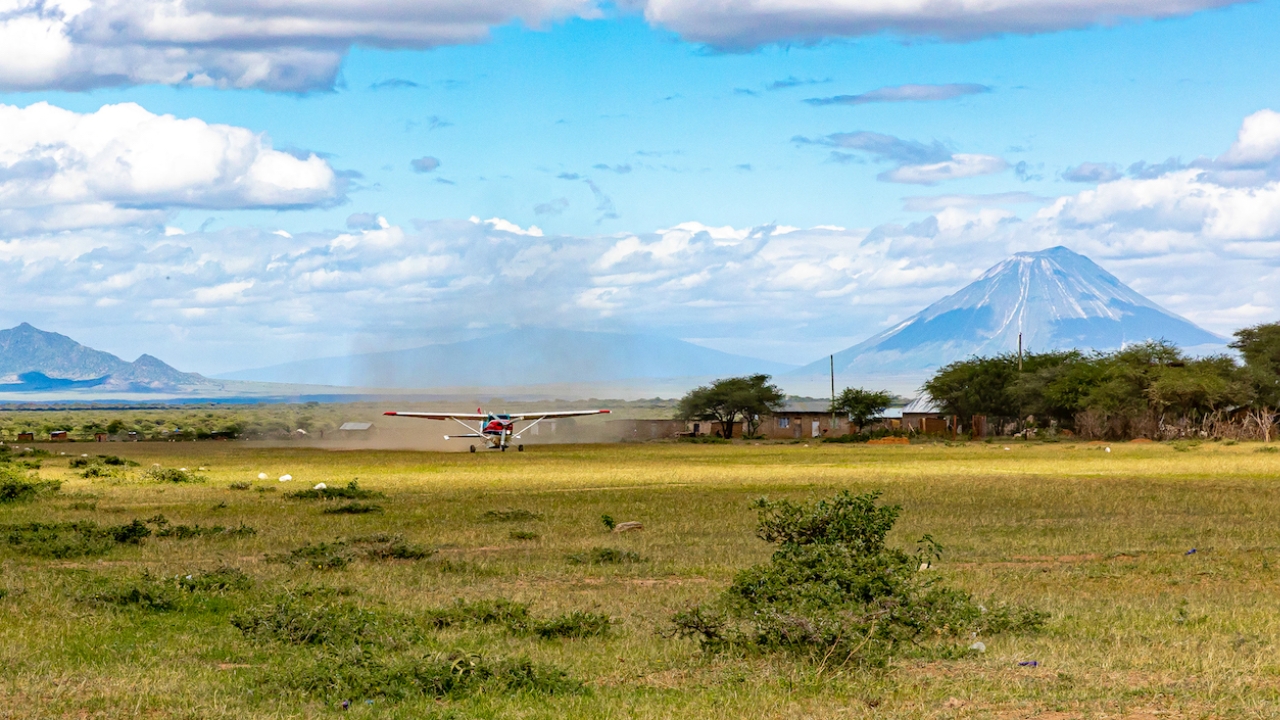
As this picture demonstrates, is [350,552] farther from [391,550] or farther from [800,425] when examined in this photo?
[800,425]

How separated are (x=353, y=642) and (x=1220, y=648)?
24.5 ft

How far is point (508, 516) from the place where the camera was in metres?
27.7

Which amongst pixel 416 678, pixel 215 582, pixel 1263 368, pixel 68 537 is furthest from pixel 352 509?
pixel 1263 368

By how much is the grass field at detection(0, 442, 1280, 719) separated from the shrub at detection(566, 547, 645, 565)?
0.32m

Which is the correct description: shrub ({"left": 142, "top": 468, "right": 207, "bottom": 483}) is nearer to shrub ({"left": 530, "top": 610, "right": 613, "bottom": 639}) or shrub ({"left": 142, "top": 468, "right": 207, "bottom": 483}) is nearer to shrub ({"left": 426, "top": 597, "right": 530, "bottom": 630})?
shrub ({"left": 426, "top": 597, "right": 530, "bottom": 630})

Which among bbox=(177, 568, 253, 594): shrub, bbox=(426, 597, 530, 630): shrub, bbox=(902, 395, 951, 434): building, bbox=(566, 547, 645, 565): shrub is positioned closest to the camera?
bbox=(426, 597, 530, 630): shrub

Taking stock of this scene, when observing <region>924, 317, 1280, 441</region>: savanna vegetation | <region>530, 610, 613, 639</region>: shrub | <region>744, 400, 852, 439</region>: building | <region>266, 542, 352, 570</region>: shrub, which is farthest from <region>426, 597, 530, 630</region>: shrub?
<region>744, 400, 852, 439</region>: building

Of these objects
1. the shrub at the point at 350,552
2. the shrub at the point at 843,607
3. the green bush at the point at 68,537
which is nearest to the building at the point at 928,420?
the green bush at the point at 68,537

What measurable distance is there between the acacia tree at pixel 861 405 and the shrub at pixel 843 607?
96625 millimetres

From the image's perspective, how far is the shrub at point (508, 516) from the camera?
27.3 meters

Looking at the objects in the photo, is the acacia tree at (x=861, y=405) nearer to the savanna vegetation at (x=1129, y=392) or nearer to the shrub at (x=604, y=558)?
the savanna vegetation at (x=1129, y=392)

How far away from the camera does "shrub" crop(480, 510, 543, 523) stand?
27281 millimetres

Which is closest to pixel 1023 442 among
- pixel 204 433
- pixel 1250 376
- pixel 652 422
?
pixel 1250 376

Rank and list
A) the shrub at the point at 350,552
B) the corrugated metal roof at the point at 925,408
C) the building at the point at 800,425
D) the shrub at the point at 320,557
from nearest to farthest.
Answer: the shrub at the point at 320,557
the shrub at the point at 350,552
the building at the point at 800,425
the corrugated metal roof at the point at 925,408
